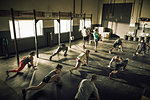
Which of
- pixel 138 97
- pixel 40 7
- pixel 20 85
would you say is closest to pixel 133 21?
pixel 40 7

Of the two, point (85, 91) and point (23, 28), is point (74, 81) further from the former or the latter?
point (23, 28)

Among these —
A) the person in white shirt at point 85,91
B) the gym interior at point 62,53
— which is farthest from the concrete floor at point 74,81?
the person in white shirt at point 85,91

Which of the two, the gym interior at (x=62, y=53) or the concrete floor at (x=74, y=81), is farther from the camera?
the gym interior at (x=62, y=53)

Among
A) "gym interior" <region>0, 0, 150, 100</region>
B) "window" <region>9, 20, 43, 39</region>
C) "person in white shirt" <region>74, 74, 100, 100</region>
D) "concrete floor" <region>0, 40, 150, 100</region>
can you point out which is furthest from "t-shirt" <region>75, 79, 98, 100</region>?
"window" <region>9, 20, 43, 39</region>

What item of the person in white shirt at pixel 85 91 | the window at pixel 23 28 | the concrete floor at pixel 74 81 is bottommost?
the concrete floor at pixel 74 81

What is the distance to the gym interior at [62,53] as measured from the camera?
4.41 m

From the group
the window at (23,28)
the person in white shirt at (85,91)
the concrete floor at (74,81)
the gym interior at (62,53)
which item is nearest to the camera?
the person in white shirt at (85,91)

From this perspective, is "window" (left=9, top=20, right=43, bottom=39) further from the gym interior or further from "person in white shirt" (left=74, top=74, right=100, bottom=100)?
"person in white shirt" (left=74, top=74, right=100, bottom=100)

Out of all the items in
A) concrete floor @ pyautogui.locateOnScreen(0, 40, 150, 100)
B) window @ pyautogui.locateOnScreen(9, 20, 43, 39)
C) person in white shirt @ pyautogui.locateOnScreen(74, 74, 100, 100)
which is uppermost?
window @ pyautogui.locateOnScreen(9, 20, 43, 39)

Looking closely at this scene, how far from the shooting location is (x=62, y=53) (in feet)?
28.0

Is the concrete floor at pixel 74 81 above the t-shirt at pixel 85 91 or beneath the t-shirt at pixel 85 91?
beneath

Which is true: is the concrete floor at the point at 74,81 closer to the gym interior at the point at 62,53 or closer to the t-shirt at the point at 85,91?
the gym interior at the point at 62,53

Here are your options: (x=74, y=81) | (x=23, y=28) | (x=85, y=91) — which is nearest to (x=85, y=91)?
(x=85, y=91)

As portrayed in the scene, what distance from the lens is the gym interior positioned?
4.41m
